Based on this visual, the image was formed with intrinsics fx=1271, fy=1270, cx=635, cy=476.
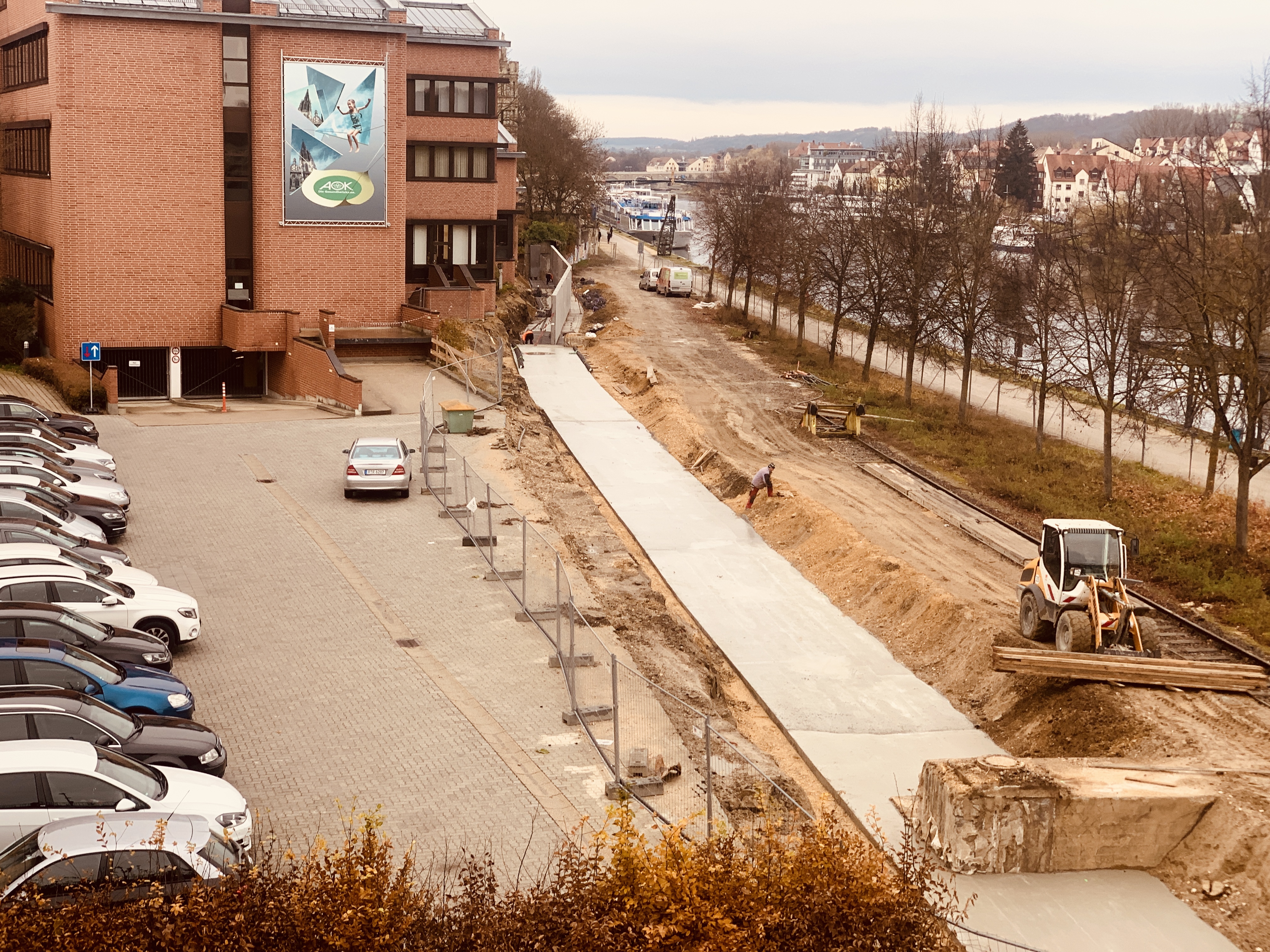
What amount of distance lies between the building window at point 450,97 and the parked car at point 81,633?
41407mm

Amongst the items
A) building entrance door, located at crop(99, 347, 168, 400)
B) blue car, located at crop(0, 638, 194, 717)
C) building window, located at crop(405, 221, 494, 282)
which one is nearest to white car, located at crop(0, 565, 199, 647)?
blue car, located at crop(0, 638, 194, 717)

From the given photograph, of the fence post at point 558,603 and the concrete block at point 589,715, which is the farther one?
the fence post at point 558,603

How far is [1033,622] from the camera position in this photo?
23469mm

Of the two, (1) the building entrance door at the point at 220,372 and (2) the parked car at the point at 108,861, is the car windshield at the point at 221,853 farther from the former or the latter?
(1) the building entrance door at the point at 220,372

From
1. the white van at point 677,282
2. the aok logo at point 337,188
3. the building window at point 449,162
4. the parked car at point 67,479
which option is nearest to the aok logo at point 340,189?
the aok logo at point 337,188

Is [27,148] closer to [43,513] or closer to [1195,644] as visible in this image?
[43,513]

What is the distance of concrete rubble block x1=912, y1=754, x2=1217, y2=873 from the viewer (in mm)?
15984

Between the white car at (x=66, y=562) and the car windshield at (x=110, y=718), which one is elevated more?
the white car at (x=66, y=562)

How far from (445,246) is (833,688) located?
3780 centimetres

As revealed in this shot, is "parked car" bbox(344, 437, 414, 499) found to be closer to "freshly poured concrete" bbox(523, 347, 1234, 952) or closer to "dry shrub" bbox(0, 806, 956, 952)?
"freshly poured concrete" bbox(523, 347, 1234, 952)

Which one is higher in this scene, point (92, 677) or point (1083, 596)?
point (92, 677)

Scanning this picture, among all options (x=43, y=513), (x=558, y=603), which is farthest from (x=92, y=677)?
(x=43, y=513)

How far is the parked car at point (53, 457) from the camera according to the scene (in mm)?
26797

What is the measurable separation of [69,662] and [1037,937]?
39.8 feet
